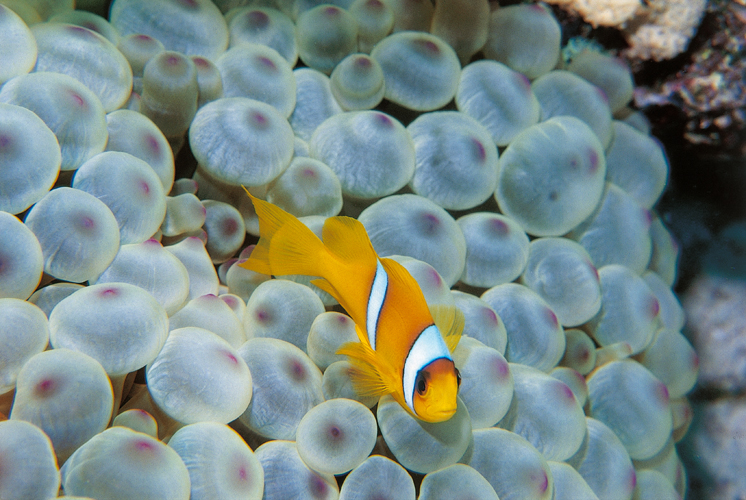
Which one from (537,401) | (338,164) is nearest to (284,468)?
(537,401)

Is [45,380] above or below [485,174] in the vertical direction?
below

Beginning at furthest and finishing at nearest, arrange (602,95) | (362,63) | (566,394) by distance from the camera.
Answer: (602,95) → (362,63) → (566,394)

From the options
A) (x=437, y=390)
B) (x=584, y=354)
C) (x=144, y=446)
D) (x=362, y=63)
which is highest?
(x=362, y=63)

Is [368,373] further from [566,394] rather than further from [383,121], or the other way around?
[383,121]

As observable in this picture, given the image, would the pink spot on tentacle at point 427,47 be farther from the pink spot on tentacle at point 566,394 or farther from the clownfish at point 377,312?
the pink spot on tentacle at point 566,394

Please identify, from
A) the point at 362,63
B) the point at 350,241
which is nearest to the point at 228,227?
the point at 350,241

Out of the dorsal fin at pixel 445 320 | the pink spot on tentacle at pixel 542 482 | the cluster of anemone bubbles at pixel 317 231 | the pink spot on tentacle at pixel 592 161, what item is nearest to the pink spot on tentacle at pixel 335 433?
the cluster of anemone bubbles at pixel 317 231

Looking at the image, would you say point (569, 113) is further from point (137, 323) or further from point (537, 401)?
point (137, 323)
